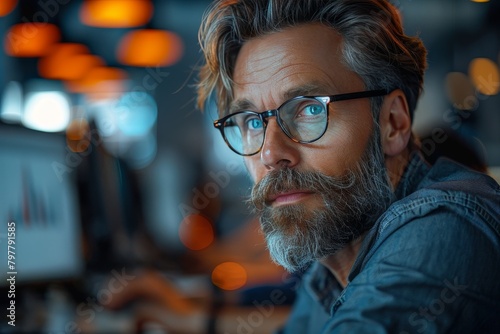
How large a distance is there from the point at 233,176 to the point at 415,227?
718 centimetres

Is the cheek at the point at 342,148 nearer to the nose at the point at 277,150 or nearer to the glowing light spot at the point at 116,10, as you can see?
the nose at the point at 277,150

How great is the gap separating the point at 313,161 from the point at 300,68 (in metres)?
0.20

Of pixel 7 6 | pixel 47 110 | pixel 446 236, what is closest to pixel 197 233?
pixel 7 6

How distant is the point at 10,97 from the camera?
5238 mm

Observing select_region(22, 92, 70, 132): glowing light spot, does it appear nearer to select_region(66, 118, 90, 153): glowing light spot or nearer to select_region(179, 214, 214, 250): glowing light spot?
select_region(179, 214, 214, 250): glowing light spot

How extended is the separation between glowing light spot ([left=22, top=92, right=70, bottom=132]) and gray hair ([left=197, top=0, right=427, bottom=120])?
7.93 metres

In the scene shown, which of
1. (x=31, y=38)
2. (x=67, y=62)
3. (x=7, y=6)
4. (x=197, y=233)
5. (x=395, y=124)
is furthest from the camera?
(x=67, y=62)

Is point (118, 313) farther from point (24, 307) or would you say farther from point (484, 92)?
point (484, 92)

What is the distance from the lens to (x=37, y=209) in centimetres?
182

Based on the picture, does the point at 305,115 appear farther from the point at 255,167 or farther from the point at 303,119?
the point at 255,167

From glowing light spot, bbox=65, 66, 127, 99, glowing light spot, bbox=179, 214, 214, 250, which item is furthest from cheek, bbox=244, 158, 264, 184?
glowing light spot, bbox=65, 66, 127, 99

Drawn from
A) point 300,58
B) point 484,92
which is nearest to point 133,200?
point 300,58

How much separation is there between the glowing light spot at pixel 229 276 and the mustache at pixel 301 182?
133cm

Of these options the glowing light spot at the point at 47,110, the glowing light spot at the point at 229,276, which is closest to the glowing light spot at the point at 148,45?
the glowing light spot at the point at 47,110
